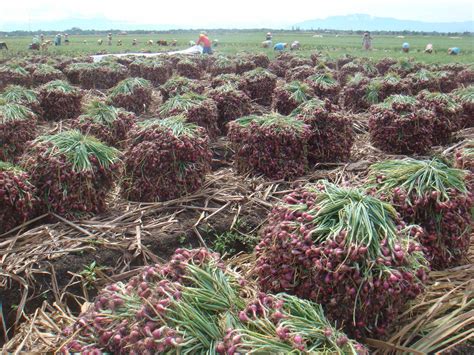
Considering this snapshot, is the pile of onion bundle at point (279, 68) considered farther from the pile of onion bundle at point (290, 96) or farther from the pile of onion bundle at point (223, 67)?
the pile of onion bundle at point (290, 96)

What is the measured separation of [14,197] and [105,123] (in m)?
2.83

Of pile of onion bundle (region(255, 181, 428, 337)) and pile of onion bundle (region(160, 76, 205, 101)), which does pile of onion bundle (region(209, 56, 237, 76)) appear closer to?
pile of onion bundle (region(160, 76, 205, 101))

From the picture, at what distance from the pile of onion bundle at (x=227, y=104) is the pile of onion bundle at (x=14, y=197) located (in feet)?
13.3

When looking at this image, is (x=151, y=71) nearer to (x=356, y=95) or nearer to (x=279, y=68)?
(x=279, y=68)

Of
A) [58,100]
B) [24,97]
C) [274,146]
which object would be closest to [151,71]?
[58,100]

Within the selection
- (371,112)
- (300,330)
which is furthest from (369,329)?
(371,112)

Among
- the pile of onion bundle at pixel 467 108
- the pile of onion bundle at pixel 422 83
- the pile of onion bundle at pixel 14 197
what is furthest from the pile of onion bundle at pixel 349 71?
the pile of onion bundle at pixel 14 197

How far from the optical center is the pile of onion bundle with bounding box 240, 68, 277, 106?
10.2 metres

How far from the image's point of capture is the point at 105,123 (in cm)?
707

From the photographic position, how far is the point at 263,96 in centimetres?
1038

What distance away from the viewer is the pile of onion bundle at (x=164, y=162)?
5164 mm

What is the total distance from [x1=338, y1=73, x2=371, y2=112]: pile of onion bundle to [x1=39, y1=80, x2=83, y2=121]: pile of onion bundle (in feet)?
19.1

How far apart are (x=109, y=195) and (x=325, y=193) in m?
3.03

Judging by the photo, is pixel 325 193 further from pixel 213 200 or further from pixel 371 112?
pixel 371 112
